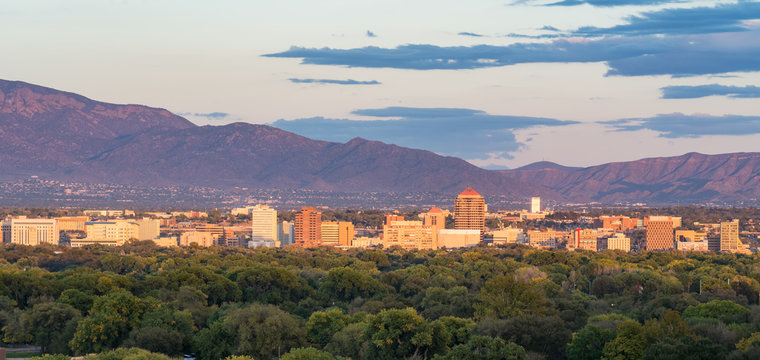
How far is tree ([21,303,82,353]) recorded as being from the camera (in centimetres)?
6644

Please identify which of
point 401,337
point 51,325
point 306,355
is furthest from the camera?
point 51,325

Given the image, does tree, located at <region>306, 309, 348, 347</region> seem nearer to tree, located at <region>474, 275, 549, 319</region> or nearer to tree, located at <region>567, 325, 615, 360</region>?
tree, located at <region>474, 275, 549, 319</region>

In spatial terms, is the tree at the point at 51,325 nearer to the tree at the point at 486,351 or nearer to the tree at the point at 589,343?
the tree at the point at 486,351

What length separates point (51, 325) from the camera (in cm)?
6819

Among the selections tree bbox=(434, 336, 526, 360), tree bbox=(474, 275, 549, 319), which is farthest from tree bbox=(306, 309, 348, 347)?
tree bbox=(434, 336, 526, 360)

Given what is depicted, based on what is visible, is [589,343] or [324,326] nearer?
[589,343]

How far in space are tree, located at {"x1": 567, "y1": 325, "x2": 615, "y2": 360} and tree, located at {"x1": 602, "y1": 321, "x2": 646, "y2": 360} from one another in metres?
1.51

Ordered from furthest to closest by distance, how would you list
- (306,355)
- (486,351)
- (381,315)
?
(381,315)
(486,351)
(306,355)

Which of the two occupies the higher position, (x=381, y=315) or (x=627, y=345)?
(x=381, y=315)

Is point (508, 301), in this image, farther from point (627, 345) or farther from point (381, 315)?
point (627, 345)

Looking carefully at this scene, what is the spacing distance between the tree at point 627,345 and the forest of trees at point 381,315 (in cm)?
6

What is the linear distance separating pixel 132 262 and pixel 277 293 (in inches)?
1391

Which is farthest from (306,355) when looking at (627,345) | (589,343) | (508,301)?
(508,301)

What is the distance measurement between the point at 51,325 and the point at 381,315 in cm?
2064
